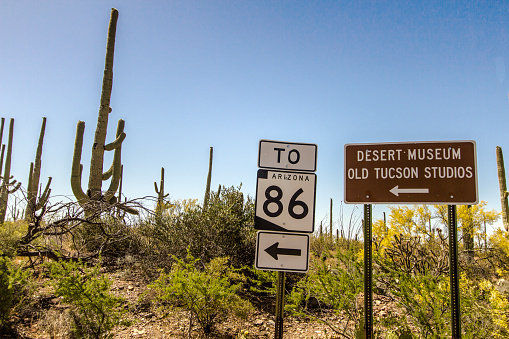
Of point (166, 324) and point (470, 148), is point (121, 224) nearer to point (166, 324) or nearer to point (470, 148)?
point (166, 324)

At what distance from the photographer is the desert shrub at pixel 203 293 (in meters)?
6.06

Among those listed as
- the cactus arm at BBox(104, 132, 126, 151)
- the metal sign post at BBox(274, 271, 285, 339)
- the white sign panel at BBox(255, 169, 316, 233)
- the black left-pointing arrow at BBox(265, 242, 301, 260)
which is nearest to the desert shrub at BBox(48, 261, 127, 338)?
the metal sign post at BBox(274, 271, 285, 339)

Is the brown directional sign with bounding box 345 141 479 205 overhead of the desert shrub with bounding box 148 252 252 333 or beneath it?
overhead

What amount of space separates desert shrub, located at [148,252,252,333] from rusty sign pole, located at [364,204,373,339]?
9.47 feet

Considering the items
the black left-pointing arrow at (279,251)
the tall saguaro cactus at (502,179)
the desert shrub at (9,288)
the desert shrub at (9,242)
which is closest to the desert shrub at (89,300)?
the desert shrub at (9,288)

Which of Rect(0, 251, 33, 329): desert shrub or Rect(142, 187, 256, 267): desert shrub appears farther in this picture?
Rect(142, 187, 256, 267): desert shrub

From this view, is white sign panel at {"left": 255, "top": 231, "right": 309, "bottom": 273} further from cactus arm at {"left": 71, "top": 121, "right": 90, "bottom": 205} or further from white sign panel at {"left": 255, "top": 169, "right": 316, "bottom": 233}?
cactus arm at {"left": 71, "top": 121, "right": 90, "bottom": 205}

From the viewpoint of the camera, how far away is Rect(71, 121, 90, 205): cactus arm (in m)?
13.3

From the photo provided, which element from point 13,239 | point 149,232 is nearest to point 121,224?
point 149,232

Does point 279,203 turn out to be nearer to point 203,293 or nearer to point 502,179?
point 203,293

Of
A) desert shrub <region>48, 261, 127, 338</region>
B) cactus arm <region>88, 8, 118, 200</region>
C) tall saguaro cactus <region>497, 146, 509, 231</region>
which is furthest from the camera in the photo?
tall saguaro cactus <region>497, 146, 509, 231</region>

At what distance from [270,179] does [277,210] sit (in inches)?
13.5

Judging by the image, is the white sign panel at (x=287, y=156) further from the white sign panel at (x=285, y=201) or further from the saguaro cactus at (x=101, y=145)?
the saguaro cactus at (x=101, y=145)

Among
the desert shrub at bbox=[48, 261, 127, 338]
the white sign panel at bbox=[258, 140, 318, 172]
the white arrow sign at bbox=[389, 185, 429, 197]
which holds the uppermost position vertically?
the white sign panel at bbox=[258, 140, 318, 172]
